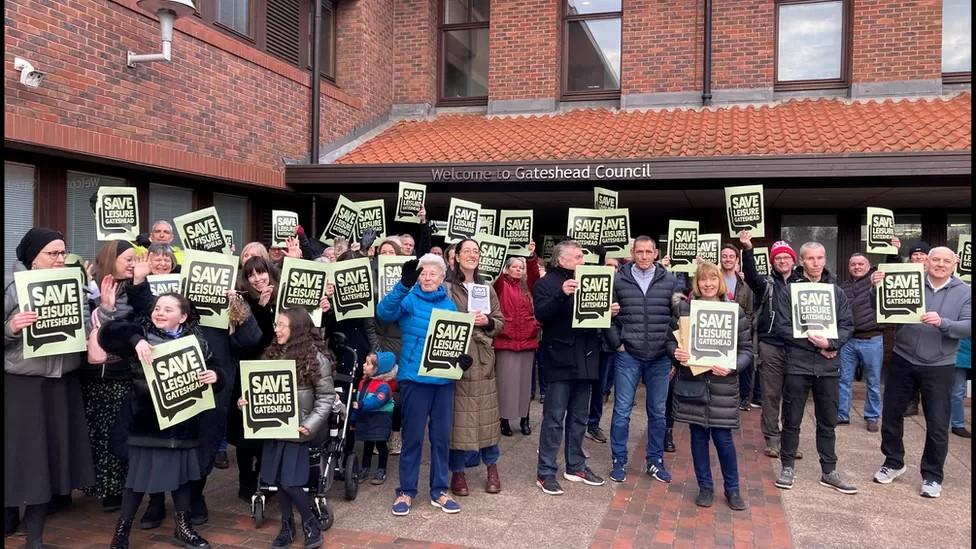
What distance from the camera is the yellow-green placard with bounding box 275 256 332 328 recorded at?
4992 millimetres

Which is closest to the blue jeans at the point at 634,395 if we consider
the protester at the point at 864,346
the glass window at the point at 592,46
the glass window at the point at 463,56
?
the protester at the point at 864,346

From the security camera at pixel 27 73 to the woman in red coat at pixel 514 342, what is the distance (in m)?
4.80

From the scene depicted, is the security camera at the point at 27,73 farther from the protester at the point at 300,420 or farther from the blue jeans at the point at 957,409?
the blue jeans at the point at 957,409

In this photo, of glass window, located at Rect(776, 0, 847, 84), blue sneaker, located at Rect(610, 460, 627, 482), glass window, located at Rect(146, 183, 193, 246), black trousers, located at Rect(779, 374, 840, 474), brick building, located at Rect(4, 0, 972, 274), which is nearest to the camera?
black trousers, located at Rect(779, 374, 840, 474)

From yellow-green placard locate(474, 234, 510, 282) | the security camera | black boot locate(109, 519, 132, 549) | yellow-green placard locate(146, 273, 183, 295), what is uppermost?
the security camera

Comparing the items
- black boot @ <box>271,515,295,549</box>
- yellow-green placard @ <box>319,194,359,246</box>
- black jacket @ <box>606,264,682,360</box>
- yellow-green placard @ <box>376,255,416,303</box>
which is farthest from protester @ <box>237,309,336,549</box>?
yellow-green placard @ <box>319,194,359,246</box>

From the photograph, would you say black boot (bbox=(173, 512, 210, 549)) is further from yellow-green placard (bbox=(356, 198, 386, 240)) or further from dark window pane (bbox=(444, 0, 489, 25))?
dark window pane (bbox=(444, 0, 489, 25))

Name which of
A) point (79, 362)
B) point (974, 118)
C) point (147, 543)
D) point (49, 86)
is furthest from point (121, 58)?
point (974, 118)

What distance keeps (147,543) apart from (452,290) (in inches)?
108

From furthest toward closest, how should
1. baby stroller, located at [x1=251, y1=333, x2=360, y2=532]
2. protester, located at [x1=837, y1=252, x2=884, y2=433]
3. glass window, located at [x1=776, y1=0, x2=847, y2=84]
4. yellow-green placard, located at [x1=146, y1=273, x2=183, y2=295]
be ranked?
1. glass window, located at [x1=776, y1=0, x2=847, y2=84]
2. protester, located at [x1=837, y1=252, x2=884, y2=433]
3. yellow-green placard, located at [x1=146, y1=273, x2=183, y2=295]
4. baby stroller, located at [x1=251, y1=333, x2=360, y2=532]

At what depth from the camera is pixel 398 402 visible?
5988 mm

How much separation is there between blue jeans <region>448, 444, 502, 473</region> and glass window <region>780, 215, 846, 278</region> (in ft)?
25.7

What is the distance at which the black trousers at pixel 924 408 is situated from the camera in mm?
5527

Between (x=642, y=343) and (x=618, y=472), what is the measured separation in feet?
3.71
